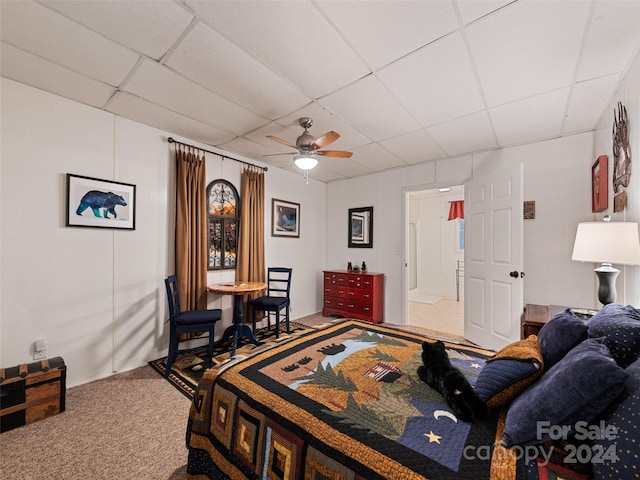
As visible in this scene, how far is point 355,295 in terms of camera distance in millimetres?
4734

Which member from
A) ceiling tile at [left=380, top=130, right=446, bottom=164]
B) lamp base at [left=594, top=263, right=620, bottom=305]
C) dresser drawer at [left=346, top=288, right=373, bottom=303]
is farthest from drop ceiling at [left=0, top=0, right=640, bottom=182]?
dresser drawer at [left=346, top=288, right=373, bottom=303]

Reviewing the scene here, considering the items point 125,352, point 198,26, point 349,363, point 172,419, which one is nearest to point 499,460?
point 349,363

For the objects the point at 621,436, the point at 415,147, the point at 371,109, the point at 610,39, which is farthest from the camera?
the point at 415,147

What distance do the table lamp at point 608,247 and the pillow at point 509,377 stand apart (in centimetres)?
131

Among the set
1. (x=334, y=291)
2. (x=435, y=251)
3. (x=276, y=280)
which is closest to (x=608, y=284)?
(x=334, y=291)

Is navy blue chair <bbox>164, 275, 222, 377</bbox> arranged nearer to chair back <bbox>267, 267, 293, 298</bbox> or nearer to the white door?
chair back <bbox>267, 267, 293, 298</bbox>

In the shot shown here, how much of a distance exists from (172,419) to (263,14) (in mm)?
2915

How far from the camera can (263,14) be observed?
159 cm

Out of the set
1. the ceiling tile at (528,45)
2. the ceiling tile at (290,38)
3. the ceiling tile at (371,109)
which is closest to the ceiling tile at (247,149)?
the ceiling tile at (371,109)

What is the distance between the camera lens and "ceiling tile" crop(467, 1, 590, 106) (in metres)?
1.57

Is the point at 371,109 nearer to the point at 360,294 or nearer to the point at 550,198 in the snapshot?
the point at 550,198

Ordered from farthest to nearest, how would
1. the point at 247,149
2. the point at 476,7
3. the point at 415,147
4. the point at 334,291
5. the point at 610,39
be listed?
the point at 334,291 < the point at 247,149 < the point at 415,147 < the point at 610,39 < the point at 476,7

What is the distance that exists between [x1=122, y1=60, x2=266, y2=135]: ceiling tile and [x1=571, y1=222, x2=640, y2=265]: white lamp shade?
3.09 m

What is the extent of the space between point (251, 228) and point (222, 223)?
0.45 meters
